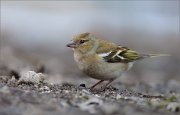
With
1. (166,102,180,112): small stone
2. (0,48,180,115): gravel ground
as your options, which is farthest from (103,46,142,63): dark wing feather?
(166,102,180,112): small stone

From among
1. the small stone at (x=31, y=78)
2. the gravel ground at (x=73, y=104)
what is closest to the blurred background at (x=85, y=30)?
the small stone at (x=31, y=78)

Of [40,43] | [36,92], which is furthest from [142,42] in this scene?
[36,92]

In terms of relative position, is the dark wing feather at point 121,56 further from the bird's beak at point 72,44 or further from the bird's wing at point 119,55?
the bird's beak at point 72,44

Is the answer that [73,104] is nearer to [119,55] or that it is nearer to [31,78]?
[31,78]

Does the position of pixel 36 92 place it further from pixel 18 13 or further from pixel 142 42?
pixel 18 13

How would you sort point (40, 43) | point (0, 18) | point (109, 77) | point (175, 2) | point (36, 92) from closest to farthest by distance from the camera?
point (36, 92)
point (109, 77)
point (40, 43)
point (0, 18)
point (175, 2)

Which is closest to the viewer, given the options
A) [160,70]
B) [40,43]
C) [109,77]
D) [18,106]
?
[18,106]

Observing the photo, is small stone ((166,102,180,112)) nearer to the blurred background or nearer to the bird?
the bird
